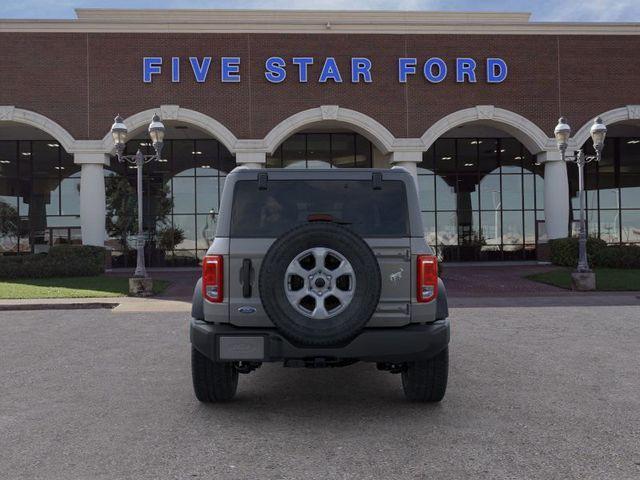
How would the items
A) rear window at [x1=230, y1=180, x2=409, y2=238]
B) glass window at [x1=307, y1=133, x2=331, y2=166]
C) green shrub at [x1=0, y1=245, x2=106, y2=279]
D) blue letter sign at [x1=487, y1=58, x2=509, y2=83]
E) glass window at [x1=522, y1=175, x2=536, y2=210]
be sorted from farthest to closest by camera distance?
glass window at [x1=522, y1=175, x2=536, y2=210] < glass window at [x1=307, y1=133, x2=331, y2=166] < blue letter sign at [x1=487, y1=58, x2=509, y2=83] < green shrub at [x1=0, y1=245, x2=106, y2=279] < rear window at [x1=230, y1=180, x2=409, y2=238]

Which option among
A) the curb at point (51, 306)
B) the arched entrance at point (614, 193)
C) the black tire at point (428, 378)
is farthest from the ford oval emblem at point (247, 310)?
the arched entrance at point (614, 193)

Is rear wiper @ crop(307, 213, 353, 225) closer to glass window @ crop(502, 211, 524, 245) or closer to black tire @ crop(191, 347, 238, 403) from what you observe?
black tire @ crop(191, 347, 238, 403)

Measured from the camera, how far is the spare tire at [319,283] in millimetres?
4270

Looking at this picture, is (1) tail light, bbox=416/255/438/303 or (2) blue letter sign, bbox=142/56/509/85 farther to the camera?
(2) blue letter sign, bbox=142/56/509/85

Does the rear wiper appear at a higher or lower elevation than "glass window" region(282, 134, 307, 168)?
lower

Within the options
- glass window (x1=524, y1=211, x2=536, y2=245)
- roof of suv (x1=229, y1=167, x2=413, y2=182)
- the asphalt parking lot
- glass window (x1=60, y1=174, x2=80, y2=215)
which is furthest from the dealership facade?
roof of suv (x1=229, y1=167, x2=413, y2=182)

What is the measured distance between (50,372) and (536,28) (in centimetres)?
2408

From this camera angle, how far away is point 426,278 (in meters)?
4.60

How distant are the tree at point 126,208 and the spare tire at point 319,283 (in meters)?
25.7

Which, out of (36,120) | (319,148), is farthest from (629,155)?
(36,120)

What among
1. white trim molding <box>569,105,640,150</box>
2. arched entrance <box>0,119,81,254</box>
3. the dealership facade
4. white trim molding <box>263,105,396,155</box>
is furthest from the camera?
arched entrance <box>0,119,81,254</box>

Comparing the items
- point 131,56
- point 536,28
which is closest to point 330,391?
point 131,56

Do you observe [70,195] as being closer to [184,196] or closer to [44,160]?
[44,160]

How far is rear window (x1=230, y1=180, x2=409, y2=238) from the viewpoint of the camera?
189 inches
